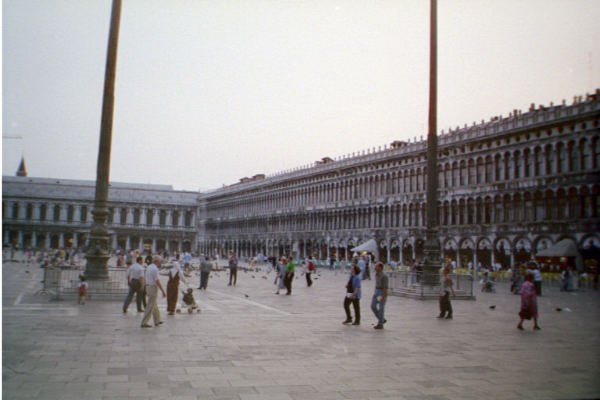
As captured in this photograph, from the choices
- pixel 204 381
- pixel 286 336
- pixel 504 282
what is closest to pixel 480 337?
pixel 286 336

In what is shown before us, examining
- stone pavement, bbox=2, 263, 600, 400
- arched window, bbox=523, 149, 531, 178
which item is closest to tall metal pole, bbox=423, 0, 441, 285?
stone pavement, bbox=2, 263, 600, 400

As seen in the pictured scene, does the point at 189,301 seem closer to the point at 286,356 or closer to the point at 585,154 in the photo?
the point at 286,356

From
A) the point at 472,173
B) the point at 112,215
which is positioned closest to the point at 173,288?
the point at 472,173

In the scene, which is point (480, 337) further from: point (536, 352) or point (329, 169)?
point (329, 169)

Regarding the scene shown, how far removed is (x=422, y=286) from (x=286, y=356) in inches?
524

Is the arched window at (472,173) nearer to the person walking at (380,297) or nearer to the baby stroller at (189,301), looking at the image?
the person walking at (380,297)

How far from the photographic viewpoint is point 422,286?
21.9 m

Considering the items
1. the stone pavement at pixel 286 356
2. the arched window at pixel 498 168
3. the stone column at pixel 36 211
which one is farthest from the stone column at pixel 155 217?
the stone pavement at pixel 286 356

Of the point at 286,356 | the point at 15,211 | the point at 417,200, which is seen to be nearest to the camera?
the point at 286,356

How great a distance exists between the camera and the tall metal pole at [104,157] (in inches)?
735

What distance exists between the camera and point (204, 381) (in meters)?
7.68

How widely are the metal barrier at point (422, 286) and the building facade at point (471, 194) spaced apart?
7.46 metres

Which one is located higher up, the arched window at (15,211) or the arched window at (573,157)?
the arched window at (573,157)

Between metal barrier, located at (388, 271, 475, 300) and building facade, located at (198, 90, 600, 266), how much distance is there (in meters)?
7.46
